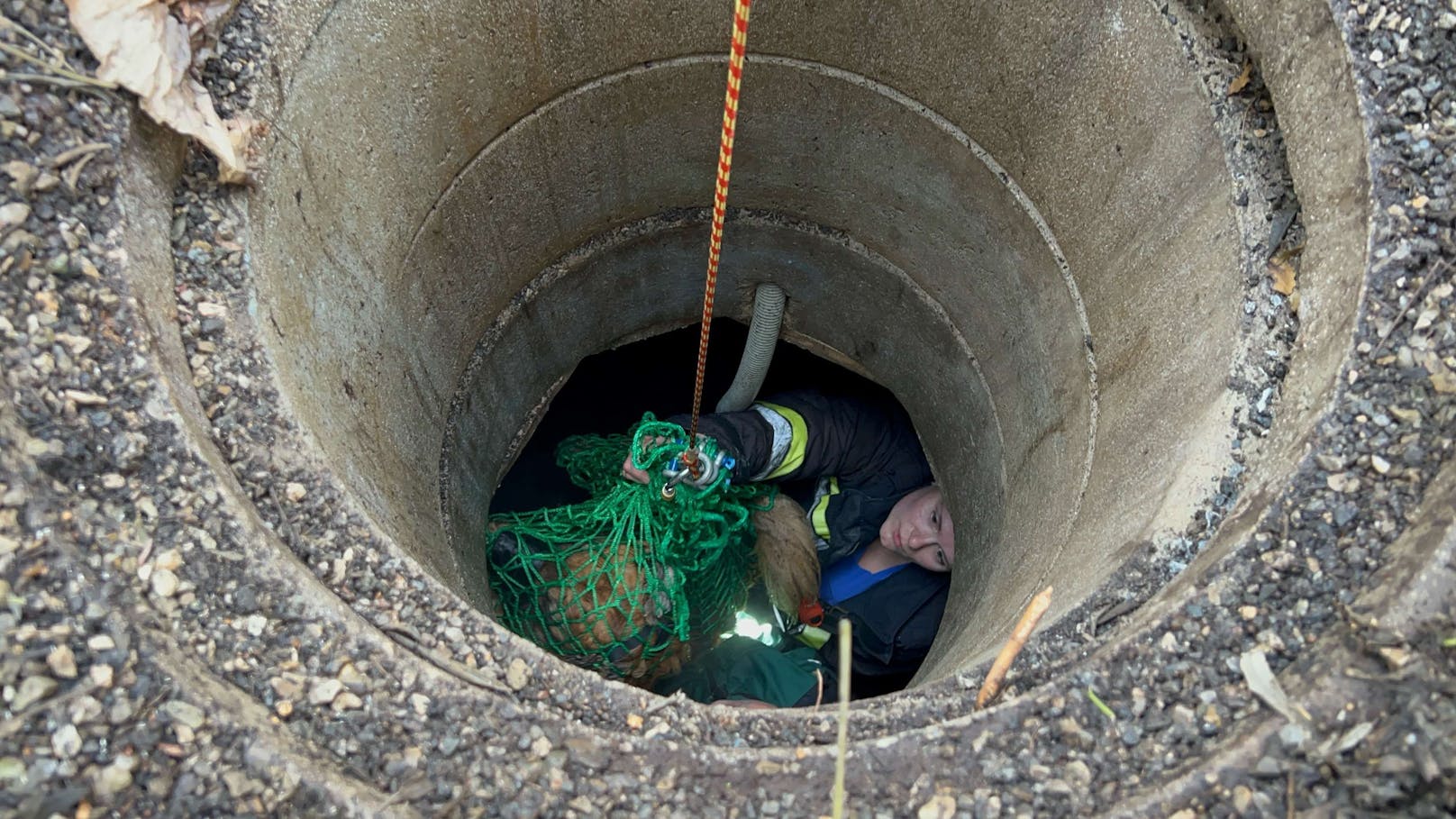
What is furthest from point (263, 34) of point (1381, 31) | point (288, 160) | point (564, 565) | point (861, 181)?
point (1381, 31)

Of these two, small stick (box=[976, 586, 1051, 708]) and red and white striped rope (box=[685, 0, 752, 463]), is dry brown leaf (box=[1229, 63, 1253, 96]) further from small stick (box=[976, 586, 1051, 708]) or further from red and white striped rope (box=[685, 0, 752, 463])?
→ small stick (box=[976, 586, 1051, 708])

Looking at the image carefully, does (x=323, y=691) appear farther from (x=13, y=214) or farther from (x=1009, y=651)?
(x=1009, y=651)

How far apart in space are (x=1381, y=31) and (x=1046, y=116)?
87 cm

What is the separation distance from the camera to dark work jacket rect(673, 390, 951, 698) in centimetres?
363

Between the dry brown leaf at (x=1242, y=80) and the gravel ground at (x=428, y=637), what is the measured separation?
299 mm

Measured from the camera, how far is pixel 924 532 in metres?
3.62

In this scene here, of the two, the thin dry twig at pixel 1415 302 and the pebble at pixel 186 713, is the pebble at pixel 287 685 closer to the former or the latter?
the pebble at pixel 186 713

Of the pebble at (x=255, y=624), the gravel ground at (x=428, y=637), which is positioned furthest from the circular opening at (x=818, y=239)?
the pebble at (x=255, y=624)

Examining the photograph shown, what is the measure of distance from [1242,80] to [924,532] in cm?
204

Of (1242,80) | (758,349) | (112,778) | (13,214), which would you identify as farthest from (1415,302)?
(13,214)

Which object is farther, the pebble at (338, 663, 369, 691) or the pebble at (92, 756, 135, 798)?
the pebble at (338, 663, 369, 691)

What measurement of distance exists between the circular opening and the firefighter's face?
0.11 meters

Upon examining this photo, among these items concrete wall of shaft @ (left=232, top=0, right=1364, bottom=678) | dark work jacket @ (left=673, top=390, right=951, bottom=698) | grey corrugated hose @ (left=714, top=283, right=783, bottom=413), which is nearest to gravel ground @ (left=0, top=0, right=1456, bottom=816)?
concrete wall of shaft @ (left=232, top=0, right=1364, bottom=678)

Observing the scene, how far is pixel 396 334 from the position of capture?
2676 millimetres
